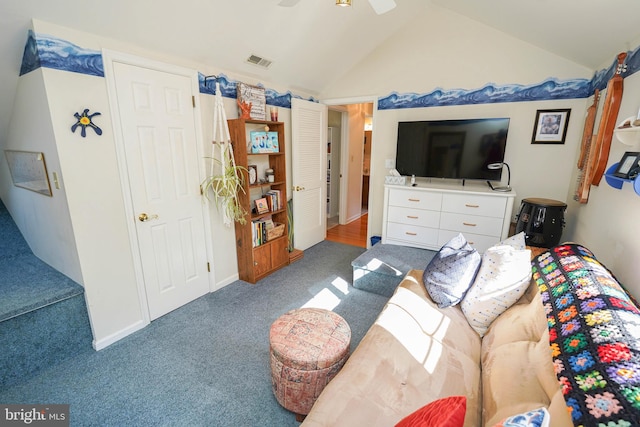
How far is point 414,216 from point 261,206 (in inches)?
70.1

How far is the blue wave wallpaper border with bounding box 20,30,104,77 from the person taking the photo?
1.73m

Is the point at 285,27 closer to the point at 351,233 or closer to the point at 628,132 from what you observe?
the point at 628,132

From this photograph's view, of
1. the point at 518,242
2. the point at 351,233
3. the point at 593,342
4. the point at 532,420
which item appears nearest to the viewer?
the point at 532,420

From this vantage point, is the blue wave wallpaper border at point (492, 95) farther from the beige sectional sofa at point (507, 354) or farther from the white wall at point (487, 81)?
the beige sectional sofa at point (507, 354)

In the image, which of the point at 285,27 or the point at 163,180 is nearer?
the point at 163,180

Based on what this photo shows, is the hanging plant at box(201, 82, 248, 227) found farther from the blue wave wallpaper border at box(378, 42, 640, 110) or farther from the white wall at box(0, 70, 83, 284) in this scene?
the blue wave wallpaper border at box(378, 42, 640, 110)

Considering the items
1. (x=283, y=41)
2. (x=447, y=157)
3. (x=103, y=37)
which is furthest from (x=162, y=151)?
(x=447, y=157)

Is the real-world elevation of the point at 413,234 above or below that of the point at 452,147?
below

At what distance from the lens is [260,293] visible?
2.97m

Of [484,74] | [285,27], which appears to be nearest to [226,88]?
[285,27]

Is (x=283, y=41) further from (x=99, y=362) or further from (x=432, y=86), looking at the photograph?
(x=99, y=362)

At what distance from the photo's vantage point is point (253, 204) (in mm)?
3330

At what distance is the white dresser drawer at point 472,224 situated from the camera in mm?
2975

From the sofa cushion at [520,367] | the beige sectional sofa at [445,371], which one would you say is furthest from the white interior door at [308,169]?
the sofa cushion at [520,367]
